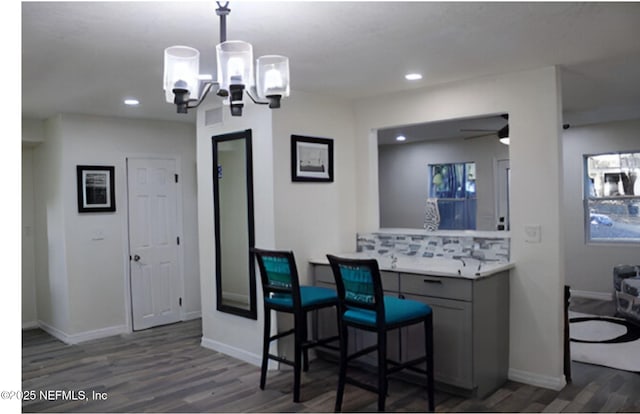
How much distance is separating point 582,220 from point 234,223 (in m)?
4.79

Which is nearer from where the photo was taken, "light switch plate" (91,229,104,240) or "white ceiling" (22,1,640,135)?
"white ceiling" (22,1,640,135)

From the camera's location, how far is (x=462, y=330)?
337cm

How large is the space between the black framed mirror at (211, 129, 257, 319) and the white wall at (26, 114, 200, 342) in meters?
1.49

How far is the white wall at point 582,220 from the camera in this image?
6.35 metres

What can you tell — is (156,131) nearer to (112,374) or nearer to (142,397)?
(112,374)

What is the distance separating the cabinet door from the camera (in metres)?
3.35

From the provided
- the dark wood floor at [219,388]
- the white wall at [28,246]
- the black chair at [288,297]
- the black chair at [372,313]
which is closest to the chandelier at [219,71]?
the black chair at [372,313]

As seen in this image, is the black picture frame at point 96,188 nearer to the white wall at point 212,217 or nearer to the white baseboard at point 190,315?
the white wall at point 212,217

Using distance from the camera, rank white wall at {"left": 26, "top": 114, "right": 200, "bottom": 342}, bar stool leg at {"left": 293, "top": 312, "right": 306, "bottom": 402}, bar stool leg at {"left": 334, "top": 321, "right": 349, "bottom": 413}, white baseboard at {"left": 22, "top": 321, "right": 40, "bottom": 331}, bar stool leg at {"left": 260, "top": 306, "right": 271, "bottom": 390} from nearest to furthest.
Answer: bar stool leg at {"left": 334, "top": 321, "right": 349, "bottom": 413}, bar stool leg at {"left": 293, "top": 312, "right": 306, "bottom": 402}, bar stool leg at {"left": 260, "top": 306, "right": 271, "bottom": 390}, white wall at {"left": 26, "top": 114, "right": 200, "bottom": 342}, white baseboard at {"left": 22, "top": 321, "right": 40, "bottom": 331}

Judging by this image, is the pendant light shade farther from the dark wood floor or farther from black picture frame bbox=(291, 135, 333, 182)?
the dark wood floor

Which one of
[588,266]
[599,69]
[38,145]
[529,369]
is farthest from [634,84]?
[38,145]

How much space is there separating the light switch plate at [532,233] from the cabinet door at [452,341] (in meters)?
0.78

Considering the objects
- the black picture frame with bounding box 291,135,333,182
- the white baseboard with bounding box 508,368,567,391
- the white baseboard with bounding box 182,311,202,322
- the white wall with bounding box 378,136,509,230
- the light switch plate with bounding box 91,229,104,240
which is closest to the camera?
the white baseboard with bounding box 508,368,567,391

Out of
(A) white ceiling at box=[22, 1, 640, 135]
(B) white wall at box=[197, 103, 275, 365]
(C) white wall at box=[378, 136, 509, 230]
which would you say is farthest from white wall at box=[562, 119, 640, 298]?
(B) white wall at box=[197, 103, 275, 365]
